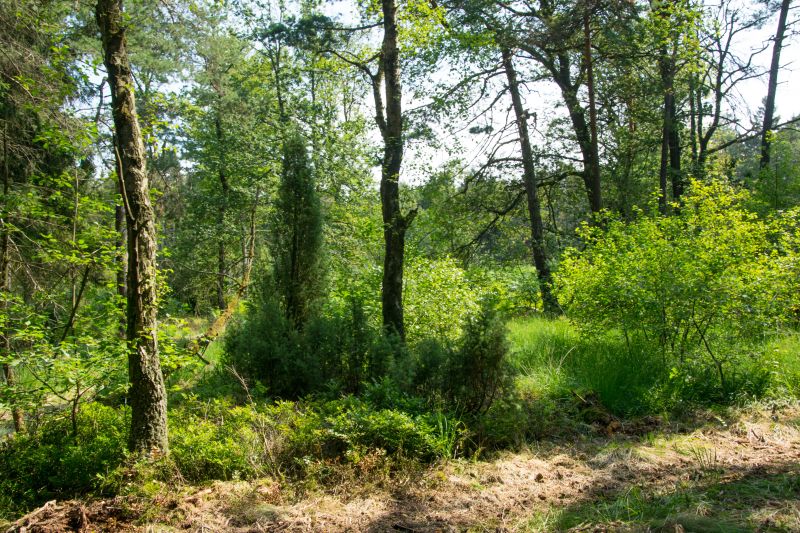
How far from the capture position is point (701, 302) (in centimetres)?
602

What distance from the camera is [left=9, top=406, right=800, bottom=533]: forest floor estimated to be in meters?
3.34

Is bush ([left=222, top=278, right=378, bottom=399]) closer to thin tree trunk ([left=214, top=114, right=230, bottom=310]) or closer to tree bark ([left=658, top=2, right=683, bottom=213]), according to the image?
tree bark ([left=658, top=2, right=683, bottom=213])

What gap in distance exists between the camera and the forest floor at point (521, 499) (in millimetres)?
3342

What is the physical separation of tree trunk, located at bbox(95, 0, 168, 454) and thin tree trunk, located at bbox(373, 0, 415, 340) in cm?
326

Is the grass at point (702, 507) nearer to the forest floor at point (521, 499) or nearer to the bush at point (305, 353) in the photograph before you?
the forest floor at point (521, 499)

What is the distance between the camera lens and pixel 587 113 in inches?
559

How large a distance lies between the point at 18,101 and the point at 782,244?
9861 millimetres

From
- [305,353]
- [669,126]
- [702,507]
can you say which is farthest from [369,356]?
[669,126]

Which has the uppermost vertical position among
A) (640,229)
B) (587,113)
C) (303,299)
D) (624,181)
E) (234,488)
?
(587,113)

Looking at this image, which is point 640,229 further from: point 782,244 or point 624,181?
point 624,181

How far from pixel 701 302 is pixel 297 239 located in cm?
531

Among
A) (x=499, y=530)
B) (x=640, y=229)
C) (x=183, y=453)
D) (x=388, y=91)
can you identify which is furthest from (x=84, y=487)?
(x=640, y=229)

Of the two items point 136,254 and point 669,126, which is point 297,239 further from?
point 669,126

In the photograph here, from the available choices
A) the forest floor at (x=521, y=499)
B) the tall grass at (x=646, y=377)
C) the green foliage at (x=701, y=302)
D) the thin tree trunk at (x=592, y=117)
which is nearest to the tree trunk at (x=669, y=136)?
the thin tree trunk at (x=592, y=117)
